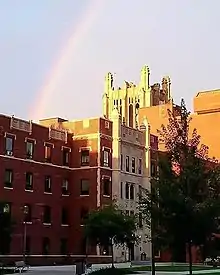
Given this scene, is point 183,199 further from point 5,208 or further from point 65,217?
point 65,217

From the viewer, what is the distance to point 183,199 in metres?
31.8

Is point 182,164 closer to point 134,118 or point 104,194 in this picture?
point 104,194

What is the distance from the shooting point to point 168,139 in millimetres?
34375

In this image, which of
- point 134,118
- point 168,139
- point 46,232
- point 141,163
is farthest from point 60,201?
point 134,118

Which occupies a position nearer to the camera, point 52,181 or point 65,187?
point 52,181

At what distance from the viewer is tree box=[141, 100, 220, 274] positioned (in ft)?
104

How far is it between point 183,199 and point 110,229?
19.7 meters

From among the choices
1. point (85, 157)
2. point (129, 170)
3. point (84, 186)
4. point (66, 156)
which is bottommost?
point (84, 186)

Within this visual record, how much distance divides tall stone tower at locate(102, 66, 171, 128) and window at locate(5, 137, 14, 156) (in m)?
87.0

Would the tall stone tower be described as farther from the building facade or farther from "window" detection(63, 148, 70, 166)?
"window" detection(63, 148, 70, 166)

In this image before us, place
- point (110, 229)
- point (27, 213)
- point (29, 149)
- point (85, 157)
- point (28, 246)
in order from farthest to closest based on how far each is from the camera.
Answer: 1. point (85, 157)
2. point (29, 149)
3. point (27, 213)
4. point (28, 246)
5. point (110, 229)

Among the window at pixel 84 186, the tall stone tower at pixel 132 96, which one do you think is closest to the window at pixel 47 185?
the window at pixel 84 186

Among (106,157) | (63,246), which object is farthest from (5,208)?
(106,157)

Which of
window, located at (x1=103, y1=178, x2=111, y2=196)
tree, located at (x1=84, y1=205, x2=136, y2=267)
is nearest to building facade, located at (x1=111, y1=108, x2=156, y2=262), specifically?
window, located at (x1=103, y1=178, x2=111, y2=196)
